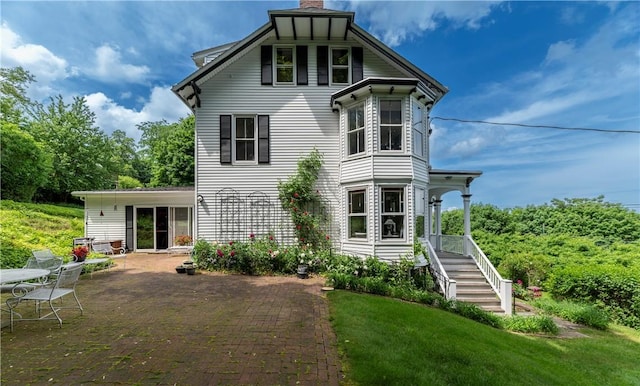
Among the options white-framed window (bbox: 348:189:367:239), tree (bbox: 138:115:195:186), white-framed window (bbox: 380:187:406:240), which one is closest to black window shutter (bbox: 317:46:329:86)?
white-framed window (bbox: 348:189:367:239)

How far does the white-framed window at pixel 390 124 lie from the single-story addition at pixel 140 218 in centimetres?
963

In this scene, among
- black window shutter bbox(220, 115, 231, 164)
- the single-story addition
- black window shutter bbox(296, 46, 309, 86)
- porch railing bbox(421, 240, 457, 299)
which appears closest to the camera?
porch railing bbox(421, 240, 457, 299)

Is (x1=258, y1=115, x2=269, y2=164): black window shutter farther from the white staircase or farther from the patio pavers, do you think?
the white staircase

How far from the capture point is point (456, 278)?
10508 mm

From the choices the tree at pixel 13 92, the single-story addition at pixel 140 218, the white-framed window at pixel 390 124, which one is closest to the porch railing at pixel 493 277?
the white-framed window at pixel 390 124

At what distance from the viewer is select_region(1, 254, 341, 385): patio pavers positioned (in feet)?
11.3

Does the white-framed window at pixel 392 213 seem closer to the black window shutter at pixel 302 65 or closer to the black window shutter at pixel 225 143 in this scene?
the black window shutter at pixel 302 65

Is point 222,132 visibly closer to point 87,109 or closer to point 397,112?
point 397,112

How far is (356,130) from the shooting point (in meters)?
10.5

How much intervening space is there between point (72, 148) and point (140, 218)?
23.5m

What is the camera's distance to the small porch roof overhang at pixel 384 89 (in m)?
9.56

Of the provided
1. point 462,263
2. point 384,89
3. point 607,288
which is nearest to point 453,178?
point 462,263

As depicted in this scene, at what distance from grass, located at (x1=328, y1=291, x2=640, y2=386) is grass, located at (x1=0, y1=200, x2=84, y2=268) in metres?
11.1

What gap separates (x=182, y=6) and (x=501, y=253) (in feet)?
55.9
